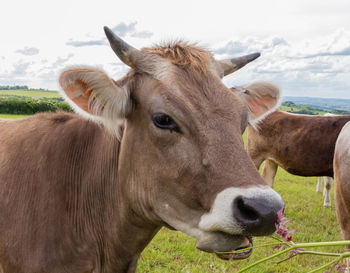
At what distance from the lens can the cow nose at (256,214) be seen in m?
1.91

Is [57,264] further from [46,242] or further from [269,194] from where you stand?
[269,194]

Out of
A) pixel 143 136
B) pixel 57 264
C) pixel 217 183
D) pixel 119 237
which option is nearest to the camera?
pixel 217 183

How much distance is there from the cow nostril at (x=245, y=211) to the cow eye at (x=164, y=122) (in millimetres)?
719

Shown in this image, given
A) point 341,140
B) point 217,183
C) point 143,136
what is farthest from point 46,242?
point 341,140

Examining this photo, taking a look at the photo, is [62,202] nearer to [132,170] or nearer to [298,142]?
[132,170]

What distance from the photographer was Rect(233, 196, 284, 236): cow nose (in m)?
1.91

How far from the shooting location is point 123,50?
9.09 feet

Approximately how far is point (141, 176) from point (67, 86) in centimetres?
97

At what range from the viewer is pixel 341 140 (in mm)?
5145

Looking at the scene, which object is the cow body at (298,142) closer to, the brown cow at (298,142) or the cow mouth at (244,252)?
the brown cow at (298,142)

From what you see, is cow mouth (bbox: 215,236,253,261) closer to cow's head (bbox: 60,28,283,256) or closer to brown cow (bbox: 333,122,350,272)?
cow's head (bbox: 60,28,283,256)

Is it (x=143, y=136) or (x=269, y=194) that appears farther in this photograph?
(x=143, y=136)

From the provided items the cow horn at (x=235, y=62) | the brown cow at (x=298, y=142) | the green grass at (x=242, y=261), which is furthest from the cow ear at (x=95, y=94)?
the brown cow at (x=298, y=142)

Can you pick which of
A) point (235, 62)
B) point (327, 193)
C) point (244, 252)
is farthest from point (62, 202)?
point (327, 193)
